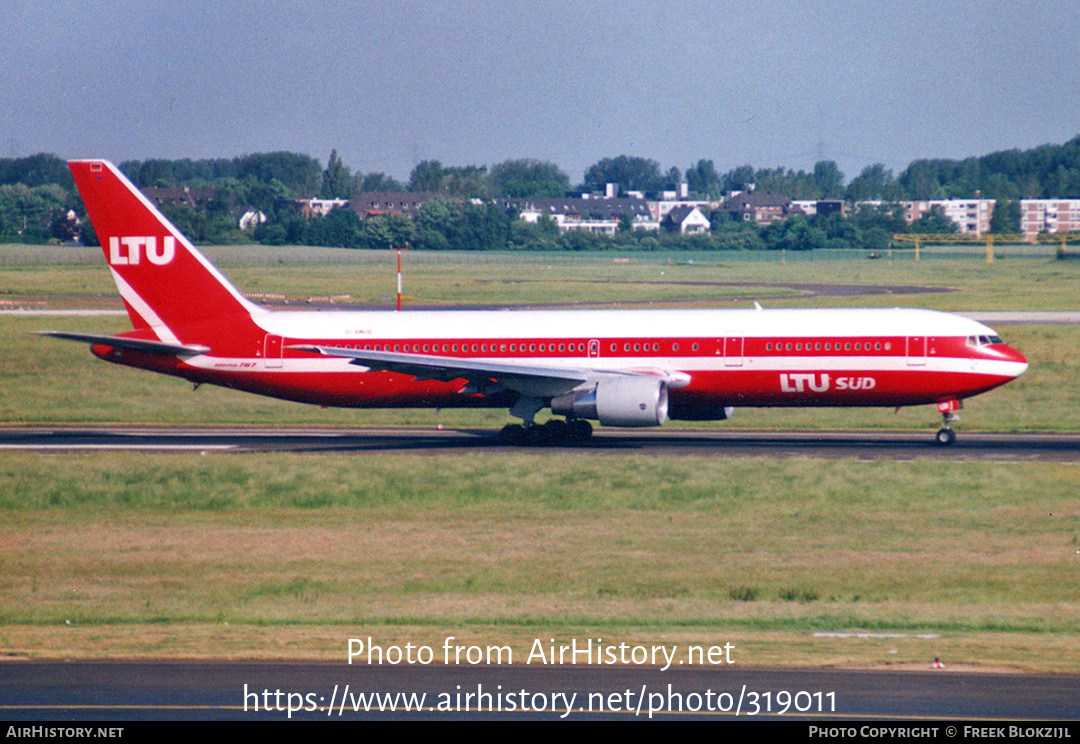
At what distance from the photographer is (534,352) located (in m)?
42.4

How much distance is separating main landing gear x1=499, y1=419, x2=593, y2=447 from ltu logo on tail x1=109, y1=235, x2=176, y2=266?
1310 cm

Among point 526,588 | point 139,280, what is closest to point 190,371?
point 139,280

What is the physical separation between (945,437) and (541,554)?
62.1 feet

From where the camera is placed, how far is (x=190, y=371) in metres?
43.8

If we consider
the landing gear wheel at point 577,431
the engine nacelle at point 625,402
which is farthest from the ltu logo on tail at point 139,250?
the engine nacelle at point 625,402

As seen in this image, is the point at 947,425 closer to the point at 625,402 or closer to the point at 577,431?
the point at 625,402

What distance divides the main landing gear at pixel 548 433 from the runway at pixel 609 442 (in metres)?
0.40

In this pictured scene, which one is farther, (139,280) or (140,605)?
(139,280)

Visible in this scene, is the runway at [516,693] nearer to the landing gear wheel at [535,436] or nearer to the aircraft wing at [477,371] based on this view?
the aircraft wing at [477,371]

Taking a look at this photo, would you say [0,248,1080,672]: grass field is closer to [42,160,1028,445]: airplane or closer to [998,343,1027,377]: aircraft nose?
[42,160,1028,445]: airplane

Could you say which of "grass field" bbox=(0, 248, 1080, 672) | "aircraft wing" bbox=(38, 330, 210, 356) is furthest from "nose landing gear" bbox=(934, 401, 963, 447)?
"aircraft wing" bbox=(38, 330, 210, 356)

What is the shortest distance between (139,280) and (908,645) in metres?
32.2

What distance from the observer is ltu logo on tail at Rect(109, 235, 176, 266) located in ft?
145

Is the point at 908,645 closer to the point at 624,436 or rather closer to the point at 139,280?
the point at 624,436
